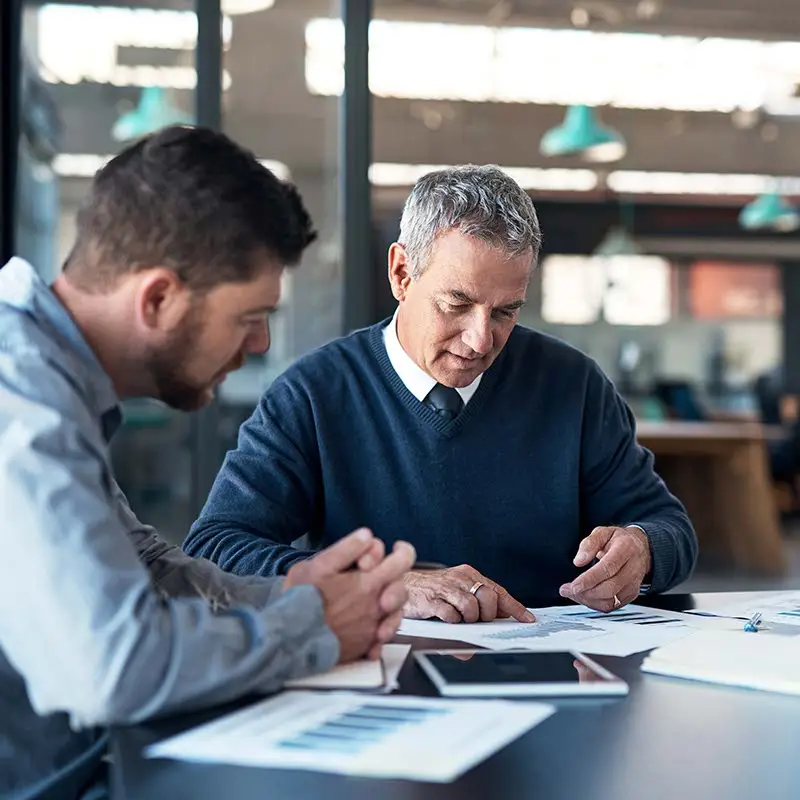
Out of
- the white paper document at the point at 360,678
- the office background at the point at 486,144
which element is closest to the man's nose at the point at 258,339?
the office background at the point at 486,144

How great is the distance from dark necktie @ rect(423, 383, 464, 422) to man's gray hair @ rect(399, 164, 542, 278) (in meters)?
0.22

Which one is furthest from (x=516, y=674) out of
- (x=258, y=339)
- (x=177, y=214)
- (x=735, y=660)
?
(x=177, y=214)

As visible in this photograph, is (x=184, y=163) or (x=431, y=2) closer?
(x=184, y=163)

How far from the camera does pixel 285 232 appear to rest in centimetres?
117

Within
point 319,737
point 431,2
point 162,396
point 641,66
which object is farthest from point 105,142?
point 641,66

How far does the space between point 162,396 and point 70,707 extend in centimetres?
35

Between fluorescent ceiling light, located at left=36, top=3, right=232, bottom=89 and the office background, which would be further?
fluorescent ceiling light, located at left=36, top=3, right=232, bottom=89

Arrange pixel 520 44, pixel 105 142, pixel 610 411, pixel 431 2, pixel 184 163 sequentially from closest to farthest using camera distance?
pixel 184 163 → pixel 610 411 → pixel 105 142 → pixel 431 2 → pixel 520 44

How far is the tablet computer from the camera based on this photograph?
113cm

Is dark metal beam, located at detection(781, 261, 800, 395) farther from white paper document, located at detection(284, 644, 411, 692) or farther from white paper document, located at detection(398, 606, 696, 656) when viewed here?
white paper document, located at detection(284, 644, 411, 692)

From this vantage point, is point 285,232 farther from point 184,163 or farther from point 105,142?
point 105,142

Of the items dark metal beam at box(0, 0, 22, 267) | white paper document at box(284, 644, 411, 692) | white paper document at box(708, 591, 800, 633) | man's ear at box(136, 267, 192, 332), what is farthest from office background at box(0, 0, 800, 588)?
white paper document at box(708, 591, 800, 633)

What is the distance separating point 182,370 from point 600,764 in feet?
1.82

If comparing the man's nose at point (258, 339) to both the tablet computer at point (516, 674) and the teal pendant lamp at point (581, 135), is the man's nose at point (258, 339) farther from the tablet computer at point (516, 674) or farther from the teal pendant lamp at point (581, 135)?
the teal pendant lamp at point (581, 135)
